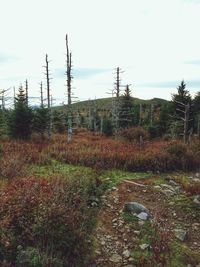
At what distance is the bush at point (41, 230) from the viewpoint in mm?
7057

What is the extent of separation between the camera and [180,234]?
29.6 ft

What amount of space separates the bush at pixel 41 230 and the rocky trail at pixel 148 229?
24.3 inches

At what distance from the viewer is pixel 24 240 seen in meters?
7.40

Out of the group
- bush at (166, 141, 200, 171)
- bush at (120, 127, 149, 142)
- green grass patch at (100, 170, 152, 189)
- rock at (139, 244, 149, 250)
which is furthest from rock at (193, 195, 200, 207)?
bush at (120, 127, 149, 142)

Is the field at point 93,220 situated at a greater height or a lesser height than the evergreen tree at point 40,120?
lesser

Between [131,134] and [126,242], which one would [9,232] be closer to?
[126,242]

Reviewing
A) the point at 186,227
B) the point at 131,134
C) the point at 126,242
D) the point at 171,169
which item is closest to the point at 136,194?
the point at 186,227

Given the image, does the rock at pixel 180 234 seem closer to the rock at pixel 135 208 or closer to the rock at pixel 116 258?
the rock at pixel 135 208

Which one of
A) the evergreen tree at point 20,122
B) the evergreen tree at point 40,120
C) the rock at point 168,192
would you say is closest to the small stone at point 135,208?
the rock at point 168,192

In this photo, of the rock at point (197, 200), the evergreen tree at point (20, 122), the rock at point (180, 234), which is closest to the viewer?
the rock at point (180, 234)

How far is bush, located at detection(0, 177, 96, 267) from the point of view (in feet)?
23.2

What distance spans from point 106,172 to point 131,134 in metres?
16.3

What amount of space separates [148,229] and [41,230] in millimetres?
3067

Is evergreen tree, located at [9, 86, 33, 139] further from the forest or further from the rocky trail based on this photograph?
the rocky trail
